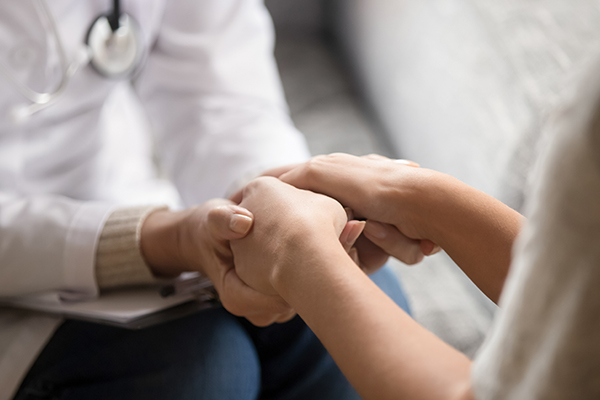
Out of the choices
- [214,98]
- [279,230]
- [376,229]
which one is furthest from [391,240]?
[214,98]

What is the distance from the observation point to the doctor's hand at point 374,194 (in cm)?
52

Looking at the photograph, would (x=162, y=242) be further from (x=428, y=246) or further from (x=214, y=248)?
(x=428, y=246)

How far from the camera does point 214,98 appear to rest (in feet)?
2.47

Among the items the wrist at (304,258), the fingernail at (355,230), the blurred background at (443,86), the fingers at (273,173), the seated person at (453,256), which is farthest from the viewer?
the blurred background at (443,86)

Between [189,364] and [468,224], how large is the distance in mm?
349

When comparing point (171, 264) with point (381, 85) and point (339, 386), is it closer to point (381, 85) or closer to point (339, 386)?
point (339, 386)

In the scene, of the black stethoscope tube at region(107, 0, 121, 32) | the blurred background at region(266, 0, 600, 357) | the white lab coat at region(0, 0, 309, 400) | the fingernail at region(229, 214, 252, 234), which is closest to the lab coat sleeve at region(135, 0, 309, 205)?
the white lab coat at region(0, 0, 309, 400)

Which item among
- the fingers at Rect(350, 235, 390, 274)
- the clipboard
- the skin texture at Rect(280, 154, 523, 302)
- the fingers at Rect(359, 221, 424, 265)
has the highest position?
the skin texture at Rect(280, 154, 523, 302)

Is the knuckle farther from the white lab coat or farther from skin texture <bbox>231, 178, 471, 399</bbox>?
the white lab coat

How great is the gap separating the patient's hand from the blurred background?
0.27m

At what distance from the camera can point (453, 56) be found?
2.85 ft

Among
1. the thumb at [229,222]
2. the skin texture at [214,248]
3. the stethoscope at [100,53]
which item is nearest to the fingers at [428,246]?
the skin texture at [214,248]

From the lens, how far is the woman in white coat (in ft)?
1.70

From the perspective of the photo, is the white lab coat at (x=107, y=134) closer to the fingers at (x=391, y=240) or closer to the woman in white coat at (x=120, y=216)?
the woman in white coat at (x=120, y=216)
